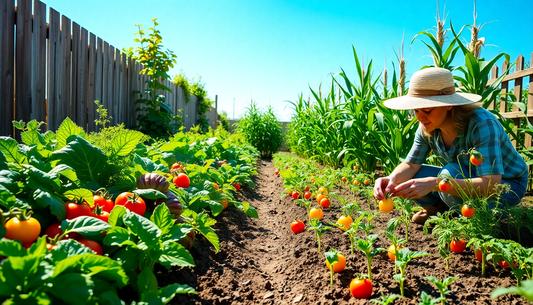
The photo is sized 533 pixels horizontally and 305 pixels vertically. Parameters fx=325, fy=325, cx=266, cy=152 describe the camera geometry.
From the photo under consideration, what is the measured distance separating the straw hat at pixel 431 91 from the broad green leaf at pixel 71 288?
6.59 feet

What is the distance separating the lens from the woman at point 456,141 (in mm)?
2086

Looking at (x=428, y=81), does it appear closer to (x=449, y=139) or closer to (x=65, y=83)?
(x=449, y=139)

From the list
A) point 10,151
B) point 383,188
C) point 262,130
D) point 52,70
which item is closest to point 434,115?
point 383,188

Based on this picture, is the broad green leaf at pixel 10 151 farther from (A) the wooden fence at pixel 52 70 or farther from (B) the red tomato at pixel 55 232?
(A) the wooden fence at pixel 52 70

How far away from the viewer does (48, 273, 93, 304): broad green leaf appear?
88cm

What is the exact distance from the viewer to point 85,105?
503 centimetres

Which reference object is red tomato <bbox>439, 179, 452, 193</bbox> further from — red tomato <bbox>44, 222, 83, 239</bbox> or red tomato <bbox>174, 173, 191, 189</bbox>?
red tomato <bbox>44, 222, 83, 239</bbox>

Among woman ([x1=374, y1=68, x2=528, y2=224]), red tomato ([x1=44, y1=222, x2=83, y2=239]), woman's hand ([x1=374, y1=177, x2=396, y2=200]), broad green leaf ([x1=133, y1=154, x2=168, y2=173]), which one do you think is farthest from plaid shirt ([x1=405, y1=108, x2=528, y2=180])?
red tomato ([x1=44, y1=222, x2=83, y2=239])

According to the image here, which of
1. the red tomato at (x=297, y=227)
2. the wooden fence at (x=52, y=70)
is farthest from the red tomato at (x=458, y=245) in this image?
the wooden fence at (x=52, y=70)

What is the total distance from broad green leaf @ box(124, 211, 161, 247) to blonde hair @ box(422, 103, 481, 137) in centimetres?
213

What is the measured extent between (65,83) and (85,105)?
21.2 inches

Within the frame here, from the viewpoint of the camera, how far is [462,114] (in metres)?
2.29

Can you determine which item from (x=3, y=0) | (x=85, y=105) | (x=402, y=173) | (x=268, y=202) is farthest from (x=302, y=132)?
(x=3, y=0)

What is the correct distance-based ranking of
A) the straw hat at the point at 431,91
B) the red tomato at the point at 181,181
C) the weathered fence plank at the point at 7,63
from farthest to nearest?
the weathered fence plank at the point at 7,63 < the red tomato at the point at 181,181 < the straw hat at the point at 431,91
